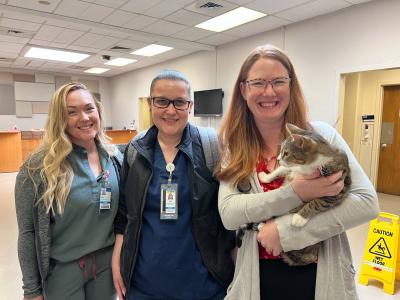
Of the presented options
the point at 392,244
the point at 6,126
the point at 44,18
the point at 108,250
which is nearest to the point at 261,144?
the point at 108,250

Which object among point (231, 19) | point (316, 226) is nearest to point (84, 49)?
point (231, 19)

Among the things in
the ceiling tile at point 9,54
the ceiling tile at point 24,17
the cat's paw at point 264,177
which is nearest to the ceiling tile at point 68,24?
the ceiling tile at point 24,17

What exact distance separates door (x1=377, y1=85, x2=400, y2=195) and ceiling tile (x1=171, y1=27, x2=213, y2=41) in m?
4.22

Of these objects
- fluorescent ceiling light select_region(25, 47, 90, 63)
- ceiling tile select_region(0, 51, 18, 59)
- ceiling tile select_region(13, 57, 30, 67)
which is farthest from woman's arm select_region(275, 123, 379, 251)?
ceiling tile select_region(13, 57, 30, 67)

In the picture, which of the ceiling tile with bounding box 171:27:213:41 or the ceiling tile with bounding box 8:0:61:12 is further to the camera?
the ceiling tile with bounding box 171:27:213:41

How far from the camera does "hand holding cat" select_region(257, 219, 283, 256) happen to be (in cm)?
98

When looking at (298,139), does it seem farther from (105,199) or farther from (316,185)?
(105,199)

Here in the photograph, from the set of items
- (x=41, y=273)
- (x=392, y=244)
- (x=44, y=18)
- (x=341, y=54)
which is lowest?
(x=392, y=244)

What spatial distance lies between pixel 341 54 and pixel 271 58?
4.64 meters

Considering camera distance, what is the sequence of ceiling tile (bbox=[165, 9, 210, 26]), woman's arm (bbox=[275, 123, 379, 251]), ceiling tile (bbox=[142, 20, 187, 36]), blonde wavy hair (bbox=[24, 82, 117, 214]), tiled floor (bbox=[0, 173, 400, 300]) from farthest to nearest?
ceiling tile (bbox=[142, 20, 187, 36]) → ceiling tile (bbox=[165, 9, 210, 26]) → tiled floor (bbox=[0, 173, 400, 300]) → blonde wavy hair (bbox=[24, 82, 117, 214]) → woman's arm (bbox=[275, 123, 379, 251])

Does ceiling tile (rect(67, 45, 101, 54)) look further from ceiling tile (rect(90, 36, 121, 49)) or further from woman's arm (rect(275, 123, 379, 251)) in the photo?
woman's arm (rect(275, 123, 379, 251))

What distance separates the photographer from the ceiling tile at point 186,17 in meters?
4.94

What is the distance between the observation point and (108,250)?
1500mm

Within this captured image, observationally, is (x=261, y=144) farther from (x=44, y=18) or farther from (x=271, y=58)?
(x=44, y=18)
